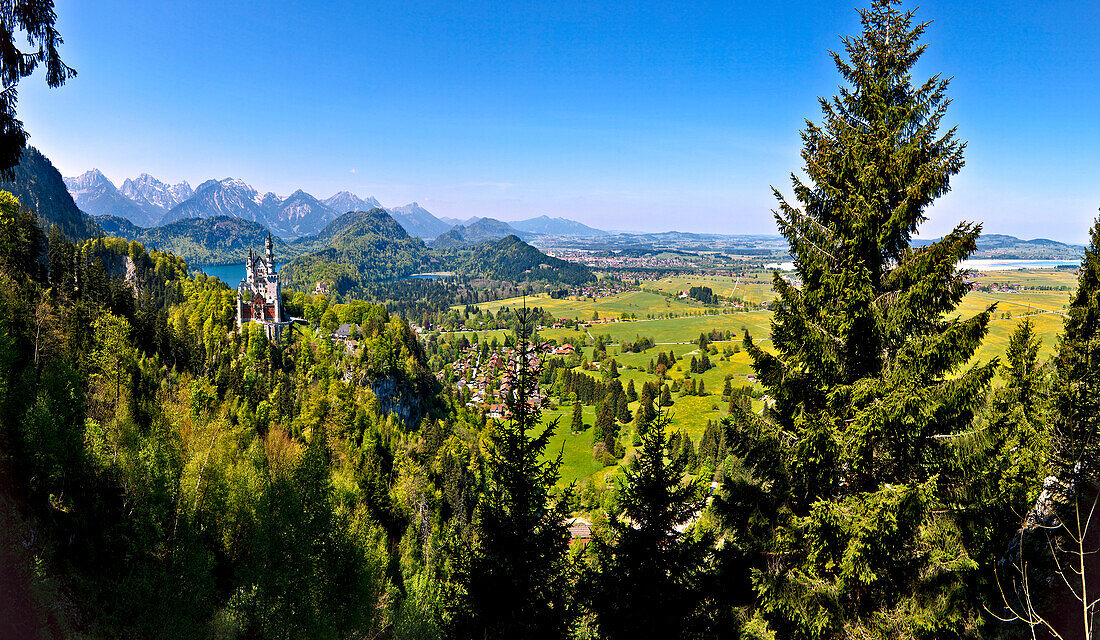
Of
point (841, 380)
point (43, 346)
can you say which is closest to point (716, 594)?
point (841, 380)

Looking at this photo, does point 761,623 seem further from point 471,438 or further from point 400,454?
point 471,438

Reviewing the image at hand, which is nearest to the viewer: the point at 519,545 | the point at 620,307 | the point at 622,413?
the point at 519,545

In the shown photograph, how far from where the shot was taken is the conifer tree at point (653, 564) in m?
10.7

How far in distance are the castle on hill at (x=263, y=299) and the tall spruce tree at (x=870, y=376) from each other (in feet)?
188

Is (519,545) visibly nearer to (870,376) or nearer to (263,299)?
(870,376)

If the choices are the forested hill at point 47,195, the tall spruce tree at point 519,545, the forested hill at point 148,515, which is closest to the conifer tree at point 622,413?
the forested hill at point 148,515

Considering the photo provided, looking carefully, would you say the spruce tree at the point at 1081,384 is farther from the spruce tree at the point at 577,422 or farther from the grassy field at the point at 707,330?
the spruce tree at the point at 577,422

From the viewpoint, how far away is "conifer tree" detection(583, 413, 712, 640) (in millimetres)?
10727

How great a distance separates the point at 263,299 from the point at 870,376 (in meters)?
61.4

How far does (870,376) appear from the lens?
7.63 metres

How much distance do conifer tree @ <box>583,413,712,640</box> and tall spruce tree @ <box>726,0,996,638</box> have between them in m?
2.59

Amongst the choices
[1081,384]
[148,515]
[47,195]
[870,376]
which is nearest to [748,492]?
Result: [870,376]

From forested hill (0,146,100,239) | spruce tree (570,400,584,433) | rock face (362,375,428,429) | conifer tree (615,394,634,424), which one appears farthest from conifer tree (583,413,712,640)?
forested hill (0,146,100,239)

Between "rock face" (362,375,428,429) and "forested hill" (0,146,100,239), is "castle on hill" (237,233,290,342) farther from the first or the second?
"forested hill" (0,146,100,239)
